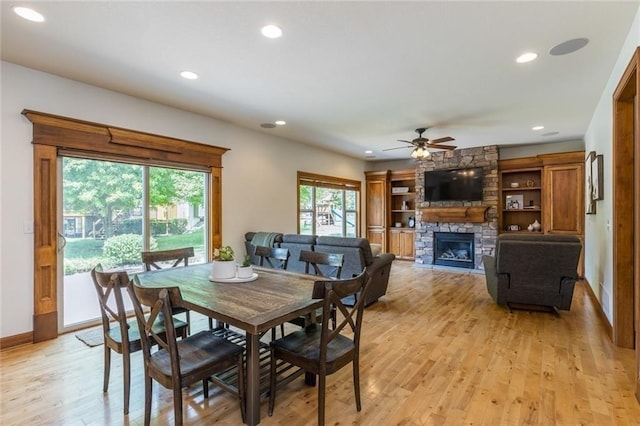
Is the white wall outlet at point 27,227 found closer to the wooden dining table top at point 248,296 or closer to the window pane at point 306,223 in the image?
the wooden dining table top at point 248,296

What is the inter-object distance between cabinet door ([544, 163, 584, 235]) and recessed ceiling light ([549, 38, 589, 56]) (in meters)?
4.25

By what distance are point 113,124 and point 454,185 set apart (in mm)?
6573

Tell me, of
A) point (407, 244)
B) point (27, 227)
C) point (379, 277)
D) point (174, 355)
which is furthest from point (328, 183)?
point (174, 355)

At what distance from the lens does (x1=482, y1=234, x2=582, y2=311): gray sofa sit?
3818 millimetres

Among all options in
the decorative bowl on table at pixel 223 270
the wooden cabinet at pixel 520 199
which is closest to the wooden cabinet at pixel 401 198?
the wooden cabinet at pixel 520 199

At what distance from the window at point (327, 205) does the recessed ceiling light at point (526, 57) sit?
170 inches

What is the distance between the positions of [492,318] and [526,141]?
441 centimetres

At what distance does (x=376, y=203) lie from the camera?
890 cm

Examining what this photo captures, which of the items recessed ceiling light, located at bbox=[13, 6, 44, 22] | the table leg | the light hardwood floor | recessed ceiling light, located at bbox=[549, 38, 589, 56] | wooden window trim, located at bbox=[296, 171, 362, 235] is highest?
recessed ceiling light, located at bbox=[13, 6, 44, 22]

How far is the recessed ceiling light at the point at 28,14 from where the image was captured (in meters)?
2.25

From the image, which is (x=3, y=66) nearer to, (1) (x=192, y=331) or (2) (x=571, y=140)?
(1) (x=192, y=331)

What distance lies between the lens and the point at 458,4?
2.18 meters

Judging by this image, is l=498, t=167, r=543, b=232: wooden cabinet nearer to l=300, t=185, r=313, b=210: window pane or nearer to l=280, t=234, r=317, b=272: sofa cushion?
l=300, t=185, r=313, b=210: window pane

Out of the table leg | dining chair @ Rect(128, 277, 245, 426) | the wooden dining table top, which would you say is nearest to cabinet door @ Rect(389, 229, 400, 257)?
the wooden dining table top
